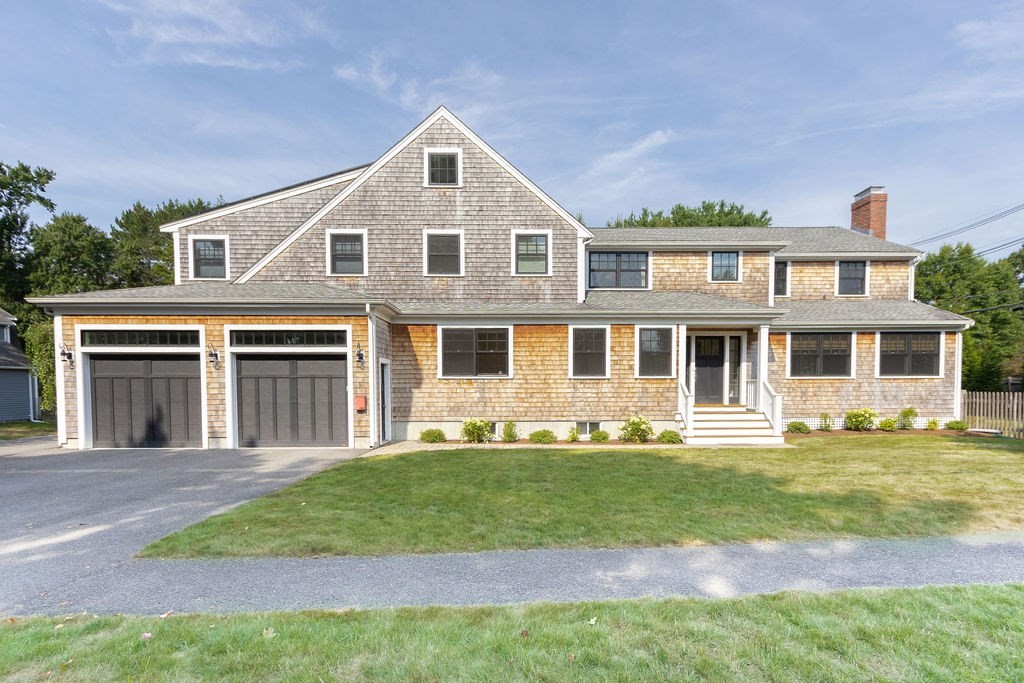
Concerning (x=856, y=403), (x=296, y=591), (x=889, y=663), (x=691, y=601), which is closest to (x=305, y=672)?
(x=296, y=591)

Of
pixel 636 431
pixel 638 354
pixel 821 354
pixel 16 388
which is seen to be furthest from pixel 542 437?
pixel 16 388

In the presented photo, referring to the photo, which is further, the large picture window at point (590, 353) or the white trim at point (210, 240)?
the white trim at point (210, 240)

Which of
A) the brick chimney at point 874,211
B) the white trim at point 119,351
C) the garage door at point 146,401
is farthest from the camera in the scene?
the brick chimney at point 874,211

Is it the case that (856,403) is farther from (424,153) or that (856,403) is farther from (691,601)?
(424,153)

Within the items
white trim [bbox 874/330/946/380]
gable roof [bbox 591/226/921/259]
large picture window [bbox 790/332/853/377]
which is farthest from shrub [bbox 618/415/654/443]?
white trim [bbox 874/330/946/380]

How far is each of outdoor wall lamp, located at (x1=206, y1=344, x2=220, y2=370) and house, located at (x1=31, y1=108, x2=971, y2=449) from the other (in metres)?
0.04

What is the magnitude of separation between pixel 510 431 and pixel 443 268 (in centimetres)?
537

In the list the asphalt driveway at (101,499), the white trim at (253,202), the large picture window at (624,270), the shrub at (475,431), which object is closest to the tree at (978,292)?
the large picture window at (624,270)

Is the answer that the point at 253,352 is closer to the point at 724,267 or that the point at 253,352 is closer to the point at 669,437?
the point at 669,437

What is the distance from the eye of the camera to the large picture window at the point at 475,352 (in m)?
13.2

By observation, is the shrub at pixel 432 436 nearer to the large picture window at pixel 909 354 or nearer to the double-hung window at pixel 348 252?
the double-hung window at pixel 348 252

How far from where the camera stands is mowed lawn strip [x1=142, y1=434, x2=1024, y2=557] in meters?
5.19

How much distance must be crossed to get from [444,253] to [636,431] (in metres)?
7.79

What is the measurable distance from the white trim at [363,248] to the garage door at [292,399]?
3232 mm
